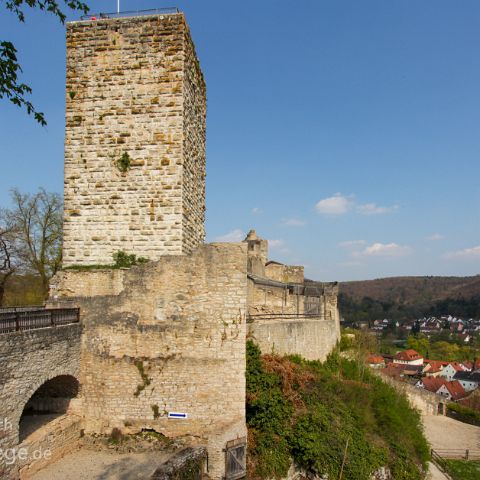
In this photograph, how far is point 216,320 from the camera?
33.5 ft

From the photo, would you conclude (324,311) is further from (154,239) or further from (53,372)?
(53,372)

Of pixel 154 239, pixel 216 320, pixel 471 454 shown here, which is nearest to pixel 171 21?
pixel 154 239

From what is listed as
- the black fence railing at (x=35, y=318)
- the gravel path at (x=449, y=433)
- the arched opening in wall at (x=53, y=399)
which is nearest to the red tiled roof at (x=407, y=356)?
the gravel path at (x=449, y=433)

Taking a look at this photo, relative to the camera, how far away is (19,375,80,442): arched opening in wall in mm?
10224

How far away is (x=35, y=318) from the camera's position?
8984 mm

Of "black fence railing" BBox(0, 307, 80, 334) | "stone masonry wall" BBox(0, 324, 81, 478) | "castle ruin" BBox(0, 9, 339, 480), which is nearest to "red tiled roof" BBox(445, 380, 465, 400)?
"castle ruin" BBox(0, 9, 339, 480)

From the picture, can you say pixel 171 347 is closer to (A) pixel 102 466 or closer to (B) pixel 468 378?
(A) pixel 102 466

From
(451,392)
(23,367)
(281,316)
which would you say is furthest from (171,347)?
(451,392)

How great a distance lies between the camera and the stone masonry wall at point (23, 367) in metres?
7.77

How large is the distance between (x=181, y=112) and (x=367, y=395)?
10.5 metres

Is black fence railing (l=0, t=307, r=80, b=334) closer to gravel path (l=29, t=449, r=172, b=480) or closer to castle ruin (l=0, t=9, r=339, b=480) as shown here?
castle ruin (l=0, t=9, r=339, b=480)

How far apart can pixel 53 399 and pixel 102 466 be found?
7.06 ft

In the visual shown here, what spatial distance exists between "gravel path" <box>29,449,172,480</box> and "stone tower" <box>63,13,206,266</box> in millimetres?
4468

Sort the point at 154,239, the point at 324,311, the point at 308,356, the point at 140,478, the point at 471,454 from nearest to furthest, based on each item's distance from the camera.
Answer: the point at 140,478 < the point at 154,239 < the point at 308,356 < the point at 324,311 < the point at 471,454
